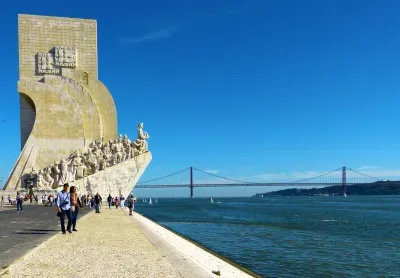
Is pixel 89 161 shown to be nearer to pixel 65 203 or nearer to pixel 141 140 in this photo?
pixel 141 140

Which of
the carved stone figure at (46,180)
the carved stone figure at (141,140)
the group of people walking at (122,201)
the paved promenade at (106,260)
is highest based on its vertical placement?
the carved stone figure at (141,140)

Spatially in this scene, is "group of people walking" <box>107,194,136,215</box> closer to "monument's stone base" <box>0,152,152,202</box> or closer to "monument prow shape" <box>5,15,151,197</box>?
"monument's stone base" <box>0,152,152,202</box>

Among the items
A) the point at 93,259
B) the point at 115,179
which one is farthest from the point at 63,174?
the point at 93,259

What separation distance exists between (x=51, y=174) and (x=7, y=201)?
218 cm

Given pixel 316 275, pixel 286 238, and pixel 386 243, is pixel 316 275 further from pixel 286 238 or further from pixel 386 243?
pixel 386 243

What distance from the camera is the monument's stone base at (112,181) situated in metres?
17.9

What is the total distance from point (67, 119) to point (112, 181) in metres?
4.86

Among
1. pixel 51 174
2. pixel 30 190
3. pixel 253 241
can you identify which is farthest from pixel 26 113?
pixel 253 241

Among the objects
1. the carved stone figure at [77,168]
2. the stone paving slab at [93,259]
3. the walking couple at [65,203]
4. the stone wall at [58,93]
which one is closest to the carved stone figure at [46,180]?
the carved stone figure at [77,168]

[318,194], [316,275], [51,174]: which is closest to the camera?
[316,275]

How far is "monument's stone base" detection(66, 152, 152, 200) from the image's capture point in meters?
18.2

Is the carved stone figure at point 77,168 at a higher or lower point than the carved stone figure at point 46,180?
higher

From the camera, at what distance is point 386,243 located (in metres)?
10.3

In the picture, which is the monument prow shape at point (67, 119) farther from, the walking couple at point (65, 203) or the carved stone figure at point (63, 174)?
the walking couple at point (65, 203)
